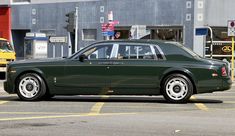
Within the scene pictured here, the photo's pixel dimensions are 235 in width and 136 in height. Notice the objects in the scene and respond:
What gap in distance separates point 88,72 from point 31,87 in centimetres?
152

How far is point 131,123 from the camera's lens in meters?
9.42

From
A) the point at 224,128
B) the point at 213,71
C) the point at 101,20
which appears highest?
the point at 101,20

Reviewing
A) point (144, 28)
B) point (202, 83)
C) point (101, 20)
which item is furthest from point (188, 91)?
point (101, 20)

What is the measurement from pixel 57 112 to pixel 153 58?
3.20 meters

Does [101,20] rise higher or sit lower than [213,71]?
higher

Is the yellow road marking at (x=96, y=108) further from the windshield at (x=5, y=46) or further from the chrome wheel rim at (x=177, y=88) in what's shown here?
the windshield at (x=5, y=46)

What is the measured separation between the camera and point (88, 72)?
12992 mm

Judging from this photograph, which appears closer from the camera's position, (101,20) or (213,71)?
(213,71)

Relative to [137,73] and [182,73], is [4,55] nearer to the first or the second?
[137,73]

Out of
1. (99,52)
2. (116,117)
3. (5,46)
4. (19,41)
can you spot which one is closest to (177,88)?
(99,52)

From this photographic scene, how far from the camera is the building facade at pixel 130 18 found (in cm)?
2734

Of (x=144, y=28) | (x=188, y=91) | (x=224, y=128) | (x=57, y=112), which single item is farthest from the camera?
(x=144, y=28)

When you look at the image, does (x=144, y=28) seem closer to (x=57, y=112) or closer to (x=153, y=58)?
(x=153, y=58)

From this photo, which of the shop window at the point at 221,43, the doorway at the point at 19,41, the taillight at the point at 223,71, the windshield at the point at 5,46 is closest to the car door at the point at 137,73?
the taillight at the point at 223,71
